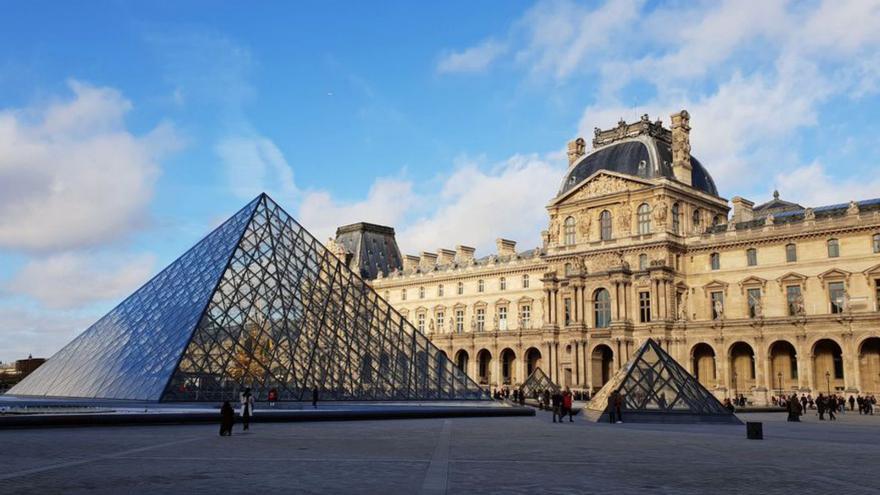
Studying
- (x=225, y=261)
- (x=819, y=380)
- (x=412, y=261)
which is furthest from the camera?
(x=412, y=261)

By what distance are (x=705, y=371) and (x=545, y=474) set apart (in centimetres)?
4556

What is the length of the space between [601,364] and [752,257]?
12527 mm

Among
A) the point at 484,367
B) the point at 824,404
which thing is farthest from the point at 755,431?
the point at 484,367

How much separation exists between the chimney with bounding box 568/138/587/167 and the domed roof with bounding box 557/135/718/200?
1518 millimetres

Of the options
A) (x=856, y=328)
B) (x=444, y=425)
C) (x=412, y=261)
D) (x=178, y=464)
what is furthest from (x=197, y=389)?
(x=412, y=261)

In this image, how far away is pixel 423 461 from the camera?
1341cm

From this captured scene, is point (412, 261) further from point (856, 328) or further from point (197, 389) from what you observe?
point (197, 389)

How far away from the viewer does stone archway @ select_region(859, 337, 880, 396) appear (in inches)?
1833

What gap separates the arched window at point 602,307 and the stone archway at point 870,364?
16.0 m

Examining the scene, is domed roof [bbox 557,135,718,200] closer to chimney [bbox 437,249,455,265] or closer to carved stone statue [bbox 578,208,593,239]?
carved stone statue [bbox 578,208,593,239]

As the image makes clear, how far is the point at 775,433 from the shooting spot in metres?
21.8

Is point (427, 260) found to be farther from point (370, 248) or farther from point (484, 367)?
point (484, 367)

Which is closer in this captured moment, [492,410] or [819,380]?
[492,410]

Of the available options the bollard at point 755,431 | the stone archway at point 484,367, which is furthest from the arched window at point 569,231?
the bollard at point 755,431
